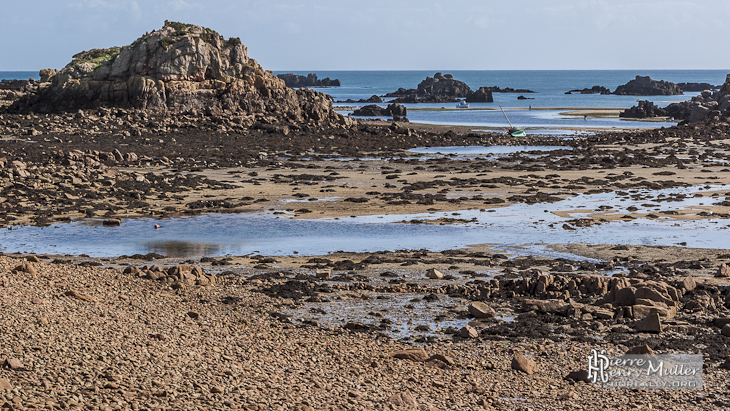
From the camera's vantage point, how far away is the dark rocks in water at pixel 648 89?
17750 centimetres

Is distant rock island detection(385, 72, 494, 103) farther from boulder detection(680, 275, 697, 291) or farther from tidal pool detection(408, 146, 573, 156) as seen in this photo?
boulder detection(680, 275, 697, 291)

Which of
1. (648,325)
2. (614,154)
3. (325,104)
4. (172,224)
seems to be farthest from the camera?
(325,104)

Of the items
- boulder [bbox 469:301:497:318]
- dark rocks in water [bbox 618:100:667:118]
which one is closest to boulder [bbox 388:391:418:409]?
boulder [bbox 469:301:497:318]

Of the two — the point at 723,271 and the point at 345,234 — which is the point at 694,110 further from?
the point at 723,271

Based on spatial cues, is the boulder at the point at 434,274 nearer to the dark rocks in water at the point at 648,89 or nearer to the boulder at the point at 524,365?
the boulder at the point at 524,365

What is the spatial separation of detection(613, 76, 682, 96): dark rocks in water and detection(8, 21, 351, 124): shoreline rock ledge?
12845 cm

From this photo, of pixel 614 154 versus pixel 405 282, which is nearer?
pixel 405 282

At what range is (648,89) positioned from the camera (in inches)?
7047

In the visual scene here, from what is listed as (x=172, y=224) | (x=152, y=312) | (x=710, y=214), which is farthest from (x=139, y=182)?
(x=710, y=214)

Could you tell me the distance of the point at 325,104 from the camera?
227ft

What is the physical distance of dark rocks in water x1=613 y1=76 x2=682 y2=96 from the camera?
17750 centimetres

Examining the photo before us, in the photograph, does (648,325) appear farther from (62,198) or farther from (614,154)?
(614,154)

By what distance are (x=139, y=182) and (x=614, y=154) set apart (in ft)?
106

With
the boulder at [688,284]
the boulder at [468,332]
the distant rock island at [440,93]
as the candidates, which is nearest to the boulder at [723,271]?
the boulder at [688,284]
